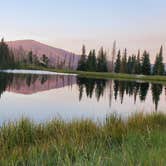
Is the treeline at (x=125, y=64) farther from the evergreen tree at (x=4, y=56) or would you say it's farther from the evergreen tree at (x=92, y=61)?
the evergreen tree at (x=4, y=56)

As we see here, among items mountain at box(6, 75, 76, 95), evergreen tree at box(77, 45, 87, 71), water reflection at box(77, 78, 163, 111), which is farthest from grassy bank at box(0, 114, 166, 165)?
evergreen tree at box(77, 45, 87, 71)

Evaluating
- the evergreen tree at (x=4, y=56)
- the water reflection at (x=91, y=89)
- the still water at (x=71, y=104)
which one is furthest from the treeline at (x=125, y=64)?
the still water at (x=71, y=104)

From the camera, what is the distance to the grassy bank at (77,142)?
5668mm

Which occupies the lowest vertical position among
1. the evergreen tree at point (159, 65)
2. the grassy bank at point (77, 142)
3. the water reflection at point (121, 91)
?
the water reflection at point (121, 91)

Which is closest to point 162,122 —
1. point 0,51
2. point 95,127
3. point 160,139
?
point 95,127

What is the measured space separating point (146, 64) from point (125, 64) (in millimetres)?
9978

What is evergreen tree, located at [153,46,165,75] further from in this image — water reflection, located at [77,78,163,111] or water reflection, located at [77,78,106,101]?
water reflection, located at [77,78,106,101]

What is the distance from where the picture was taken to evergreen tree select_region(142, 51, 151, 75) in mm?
74812

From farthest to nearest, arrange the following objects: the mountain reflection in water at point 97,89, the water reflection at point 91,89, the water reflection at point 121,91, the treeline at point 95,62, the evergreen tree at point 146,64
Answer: the treeline at point 95,62, the evergreen tree at point 146,64, the water reflection at point 91,89, the mountain reflection in water at point 97,89, the water reflection at point 121,91

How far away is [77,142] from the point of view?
7.05 meters

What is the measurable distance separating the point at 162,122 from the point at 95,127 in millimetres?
3499

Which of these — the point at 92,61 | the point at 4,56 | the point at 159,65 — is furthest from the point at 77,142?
the point at 4,56

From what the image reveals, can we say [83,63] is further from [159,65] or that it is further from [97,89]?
[97,89]

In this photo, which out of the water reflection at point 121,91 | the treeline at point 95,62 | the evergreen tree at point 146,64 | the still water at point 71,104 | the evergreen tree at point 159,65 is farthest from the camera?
the treeline at point 95,62
